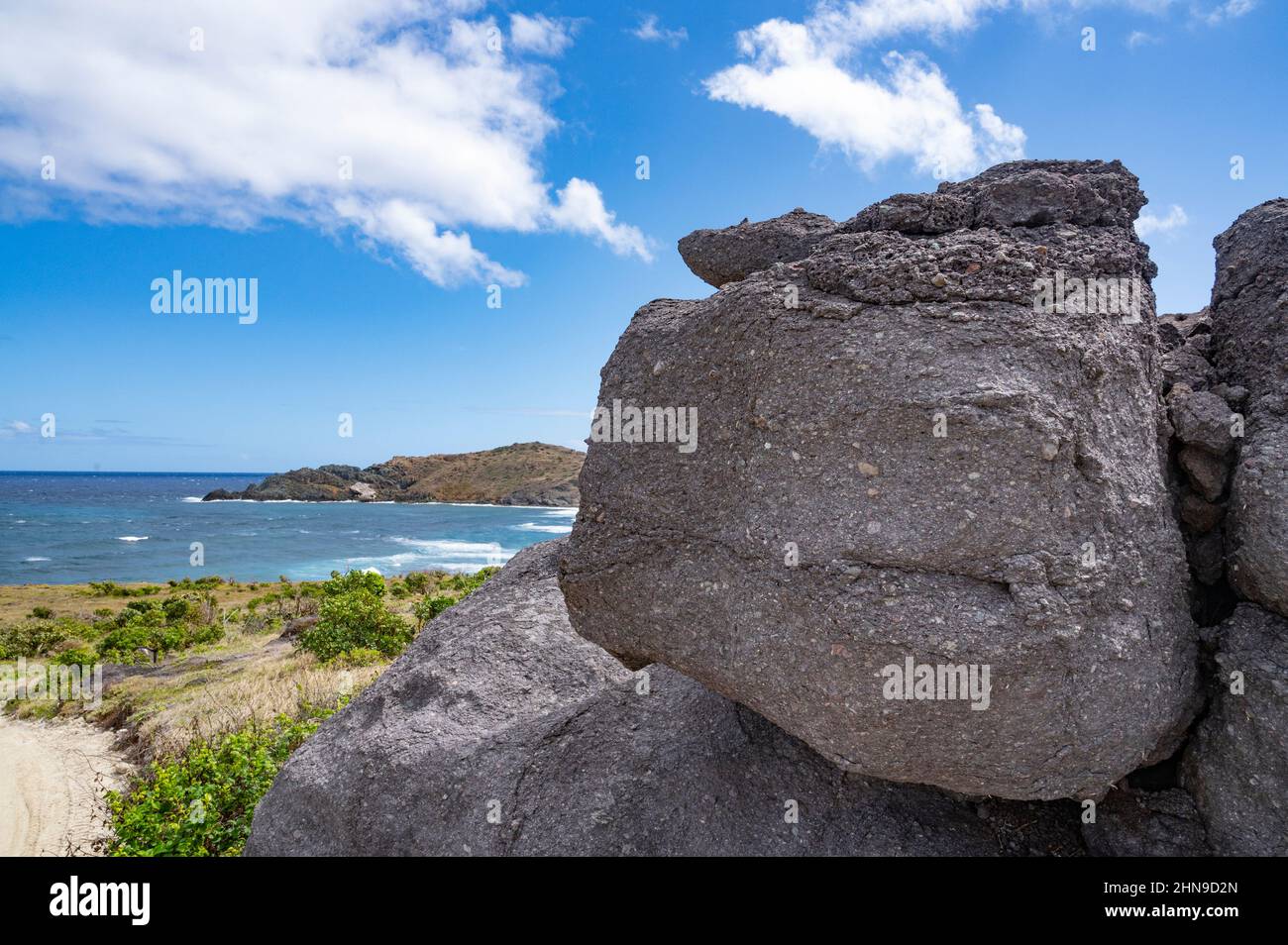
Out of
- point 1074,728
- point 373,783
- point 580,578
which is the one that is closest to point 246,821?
point 373,783

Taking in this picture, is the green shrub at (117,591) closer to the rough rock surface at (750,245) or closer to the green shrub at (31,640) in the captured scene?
the green shrub at (31,640)

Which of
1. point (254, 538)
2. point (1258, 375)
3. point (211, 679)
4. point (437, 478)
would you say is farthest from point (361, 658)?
point (437, 478)

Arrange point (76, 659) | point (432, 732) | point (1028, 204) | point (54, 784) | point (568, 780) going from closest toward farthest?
point (1028, 204) < point (568, 780) < point (432, 732) < point (54, 784) < point (76, 659)

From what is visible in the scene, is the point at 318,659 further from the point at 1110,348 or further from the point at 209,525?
the point at 209,525

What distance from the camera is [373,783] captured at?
552 cm

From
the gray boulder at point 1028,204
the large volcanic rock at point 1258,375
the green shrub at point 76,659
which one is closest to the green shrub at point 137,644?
the green shrub at point 76,659

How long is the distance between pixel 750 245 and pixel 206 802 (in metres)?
8.10

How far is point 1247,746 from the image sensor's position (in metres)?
3.71

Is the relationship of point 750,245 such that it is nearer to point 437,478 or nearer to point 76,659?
point 76,659

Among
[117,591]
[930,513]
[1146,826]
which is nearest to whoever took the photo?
[930,513]

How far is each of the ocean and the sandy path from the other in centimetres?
1795

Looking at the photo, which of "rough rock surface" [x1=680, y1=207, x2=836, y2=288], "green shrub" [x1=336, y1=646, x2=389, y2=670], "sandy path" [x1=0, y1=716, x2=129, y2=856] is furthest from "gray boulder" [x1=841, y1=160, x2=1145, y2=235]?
"green shrub" [x1=336, y1=646, x2=389, y2=670]

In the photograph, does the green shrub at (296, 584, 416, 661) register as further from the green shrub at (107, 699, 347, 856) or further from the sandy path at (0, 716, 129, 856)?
the green shrub at (107, 699, 347, 856)

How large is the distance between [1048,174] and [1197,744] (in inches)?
132
